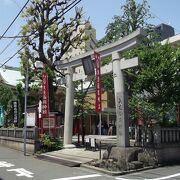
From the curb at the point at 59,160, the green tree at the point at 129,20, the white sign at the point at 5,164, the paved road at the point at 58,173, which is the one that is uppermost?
the green tree at the point at 129,20

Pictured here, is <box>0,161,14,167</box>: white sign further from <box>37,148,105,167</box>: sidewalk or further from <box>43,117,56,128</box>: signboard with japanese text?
<box>43,117,56,128</box>: signboard with japanese text

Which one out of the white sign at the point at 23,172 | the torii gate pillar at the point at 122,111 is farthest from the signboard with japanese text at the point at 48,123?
the white sign at the point at 23,172

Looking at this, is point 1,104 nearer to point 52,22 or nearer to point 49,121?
point 52,22

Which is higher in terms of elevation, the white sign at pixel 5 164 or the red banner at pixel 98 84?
the red banner at pixel 98 84

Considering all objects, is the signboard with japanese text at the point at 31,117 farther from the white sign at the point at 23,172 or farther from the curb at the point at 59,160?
the white sign at the point at 23,172

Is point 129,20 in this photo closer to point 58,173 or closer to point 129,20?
point 129,20

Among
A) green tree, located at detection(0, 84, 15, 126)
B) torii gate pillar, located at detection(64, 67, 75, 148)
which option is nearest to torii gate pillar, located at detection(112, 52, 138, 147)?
torii gate pillar, located at detection(64, 67, 75, 148)

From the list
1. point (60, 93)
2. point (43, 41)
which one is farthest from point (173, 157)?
point (60, 93)

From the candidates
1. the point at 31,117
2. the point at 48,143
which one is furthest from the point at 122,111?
the point at 31,117

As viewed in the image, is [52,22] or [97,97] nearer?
[97,97]

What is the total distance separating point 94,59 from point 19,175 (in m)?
7.72

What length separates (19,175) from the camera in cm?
1409

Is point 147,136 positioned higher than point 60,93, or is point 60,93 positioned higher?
point 60,93

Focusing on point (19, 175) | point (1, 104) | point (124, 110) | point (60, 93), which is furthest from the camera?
point (60, 93)
